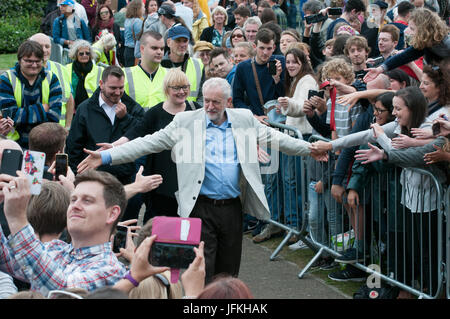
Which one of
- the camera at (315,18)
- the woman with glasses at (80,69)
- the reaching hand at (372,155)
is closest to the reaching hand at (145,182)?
the reaching hand at (372,155)

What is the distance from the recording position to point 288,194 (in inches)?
341

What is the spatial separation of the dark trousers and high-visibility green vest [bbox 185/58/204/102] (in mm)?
3184

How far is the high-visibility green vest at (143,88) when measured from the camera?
866cm

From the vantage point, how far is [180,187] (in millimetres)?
6277

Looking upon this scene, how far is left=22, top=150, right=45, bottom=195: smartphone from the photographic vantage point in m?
4.21

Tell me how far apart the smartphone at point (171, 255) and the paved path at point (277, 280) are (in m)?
3.37

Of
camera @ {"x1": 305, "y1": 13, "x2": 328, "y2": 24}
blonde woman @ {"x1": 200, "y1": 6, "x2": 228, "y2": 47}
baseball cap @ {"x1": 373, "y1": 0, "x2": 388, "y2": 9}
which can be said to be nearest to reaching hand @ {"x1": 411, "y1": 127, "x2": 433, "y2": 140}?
camera @ {"x1": 305, "y1": 13, "x2": 328, "y2": 24}

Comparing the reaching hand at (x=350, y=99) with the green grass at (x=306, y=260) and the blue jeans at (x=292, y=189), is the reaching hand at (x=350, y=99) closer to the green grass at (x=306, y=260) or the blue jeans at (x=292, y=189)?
the blue jeans at (x=292, y=189)

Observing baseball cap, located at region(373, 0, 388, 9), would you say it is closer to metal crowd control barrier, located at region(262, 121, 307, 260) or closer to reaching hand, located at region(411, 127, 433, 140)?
metal crowd control barrier, located at region(262, 121, 307, 260)

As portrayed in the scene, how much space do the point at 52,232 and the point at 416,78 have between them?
14.5 ft

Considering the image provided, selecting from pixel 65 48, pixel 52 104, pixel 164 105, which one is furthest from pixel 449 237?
pixel 65 48

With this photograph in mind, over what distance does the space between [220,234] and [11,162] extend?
2.32m

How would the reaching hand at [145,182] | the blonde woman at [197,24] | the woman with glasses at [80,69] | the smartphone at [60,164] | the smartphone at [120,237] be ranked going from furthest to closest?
1. the blonde woman at [197,24]
2. the woman with glasses at [80,69]
3. the smartphone at [60,164]
4. the reaching hand at [145,182]
5. the smartphone at [120,237]
